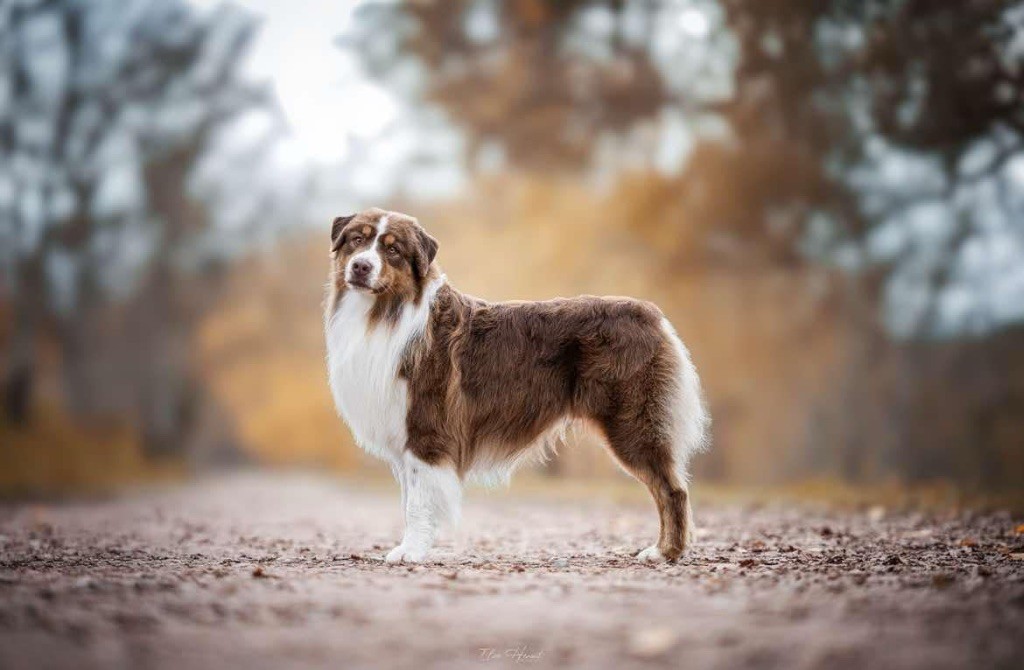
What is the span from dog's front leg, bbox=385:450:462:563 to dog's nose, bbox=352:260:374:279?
126cm

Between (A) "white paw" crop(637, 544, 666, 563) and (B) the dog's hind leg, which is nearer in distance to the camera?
(A) "white paw" crop(637, 544, 666, 563)

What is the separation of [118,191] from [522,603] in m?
21.8

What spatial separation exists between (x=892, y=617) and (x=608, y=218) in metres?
15.5

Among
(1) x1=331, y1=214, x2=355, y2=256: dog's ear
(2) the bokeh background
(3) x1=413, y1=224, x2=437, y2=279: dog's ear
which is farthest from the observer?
(2) the bokeh background

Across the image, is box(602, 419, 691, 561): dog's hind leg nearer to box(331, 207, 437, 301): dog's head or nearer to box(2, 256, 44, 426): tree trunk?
box(331, 207, 437, 301): dog's head

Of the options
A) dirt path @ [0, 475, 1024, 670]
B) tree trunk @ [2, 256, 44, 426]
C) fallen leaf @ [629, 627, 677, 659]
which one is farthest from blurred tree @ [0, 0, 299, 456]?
fallen leaf @ [629, 627, 677, 659]

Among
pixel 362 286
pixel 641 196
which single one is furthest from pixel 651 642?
pixel 641 196

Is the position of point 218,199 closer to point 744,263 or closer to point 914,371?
point 744,263

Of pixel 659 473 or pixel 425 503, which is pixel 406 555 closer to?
pixel 425 503

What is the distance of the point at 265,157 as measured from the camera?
86.6 ft

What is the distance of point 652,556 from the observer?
20.5 feet

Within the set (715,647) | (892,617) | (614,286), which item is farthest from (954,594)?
(614,286)

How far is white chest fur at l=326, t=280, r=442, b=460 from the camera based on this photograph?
634cm

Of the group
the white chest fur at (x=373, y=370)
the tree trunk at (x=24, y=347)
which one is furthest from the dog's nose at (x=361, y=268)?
the tree trunk at (x=24, y=347)
